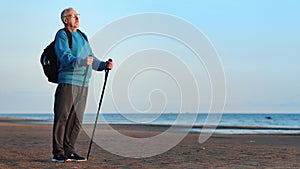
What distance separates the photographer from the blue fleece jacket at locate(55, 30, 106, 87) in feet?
21.0

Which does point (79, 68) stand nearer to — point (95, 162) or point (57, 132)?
point (57, 132)

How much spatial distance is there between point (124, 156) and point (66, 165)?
5.09ft

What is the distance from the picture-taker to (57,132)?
666 centimetres

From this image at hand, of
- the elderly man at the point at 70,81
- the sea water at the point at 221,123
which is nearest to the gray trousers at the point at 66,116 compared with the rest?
the elderly man at the point at 70,81

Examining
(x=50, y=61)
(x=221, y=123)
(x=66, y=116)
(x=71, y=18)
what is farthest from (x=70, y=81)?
(x=221, y=123)

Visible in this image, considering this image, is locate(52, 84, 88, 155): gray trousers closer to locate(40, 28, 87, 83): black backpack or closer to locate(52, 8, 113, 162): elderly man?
locate(52, 8, 113, 162): elderly man

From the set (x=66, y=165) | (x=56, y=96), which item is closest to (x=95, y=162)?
(x=66, y=165)

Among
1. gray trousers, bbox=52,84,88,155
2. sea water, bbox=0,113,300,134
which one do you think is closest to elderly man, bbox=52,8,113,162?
gray trousers, bbox=52,84,88,155

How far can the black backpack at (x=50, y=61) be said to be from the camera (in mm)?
6633

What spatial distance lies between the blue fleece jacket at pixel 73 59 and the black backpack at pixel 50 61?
0.25 feet

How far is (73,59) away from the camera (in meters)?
6.36

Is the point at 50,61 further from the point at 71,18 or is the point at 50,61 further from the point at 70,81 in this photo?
the point at 71,18

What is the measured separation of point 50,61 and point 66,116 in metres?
0.79

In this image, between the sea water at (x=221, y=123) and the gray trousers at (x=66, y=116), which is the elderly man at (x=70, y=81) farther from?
the sea water at (x=221, y=123)
